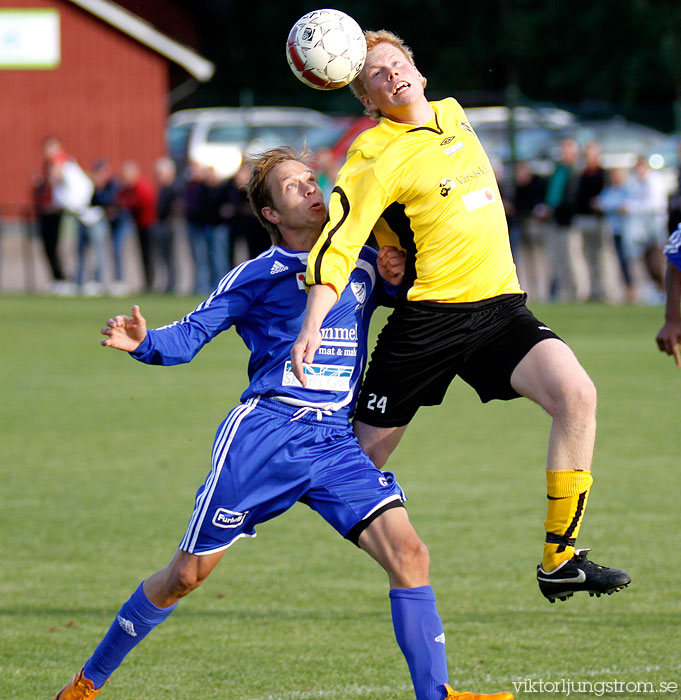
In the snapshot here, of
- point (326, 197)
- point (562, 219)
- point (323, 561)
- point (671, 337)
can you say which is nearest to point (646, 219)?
point (562, 219)

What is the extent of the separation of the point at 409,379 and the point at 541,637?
1.31 meters

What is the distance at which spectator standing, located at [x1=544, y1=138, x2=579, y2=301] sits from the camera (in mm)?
19062

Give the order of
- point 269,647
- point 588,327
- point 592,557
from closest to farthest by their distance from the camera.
Result: 1. point 269,647
2. point 592,557
3. point 588,327

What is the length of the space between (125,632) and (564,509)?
166 centimetres

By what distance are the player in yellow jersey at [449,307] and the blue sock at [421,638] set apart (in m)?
0.64

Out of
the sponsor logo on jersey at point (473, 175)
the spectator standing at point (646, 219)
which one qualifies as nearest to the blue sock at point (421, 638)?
the sponsor logo on jersey at point (473, 175)

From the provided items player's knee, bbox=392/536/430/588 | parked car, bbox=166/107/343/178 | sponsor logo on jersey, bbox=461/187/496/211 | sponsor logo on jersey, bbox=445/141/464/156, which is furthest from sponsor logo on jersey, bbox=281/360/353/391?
parked car, bbox=166/107/343/178

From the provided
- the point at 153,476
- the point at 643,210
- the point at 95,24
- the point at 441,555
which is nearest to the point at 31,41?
the point at 95,24

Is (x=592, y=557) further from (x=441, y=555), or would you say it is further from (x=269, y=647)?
(x=269, y=647)

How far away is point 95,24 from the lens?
31.1 meters

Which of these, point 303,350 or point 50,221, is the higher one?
point 303,350

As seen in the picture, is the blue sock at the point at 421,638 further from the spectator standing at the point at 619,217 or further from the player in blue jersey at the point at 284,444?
the spectator standing at the point at 619,217

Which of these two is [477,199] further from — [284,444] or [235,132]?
[235,132]

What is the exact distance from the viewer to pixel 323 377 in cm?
475
